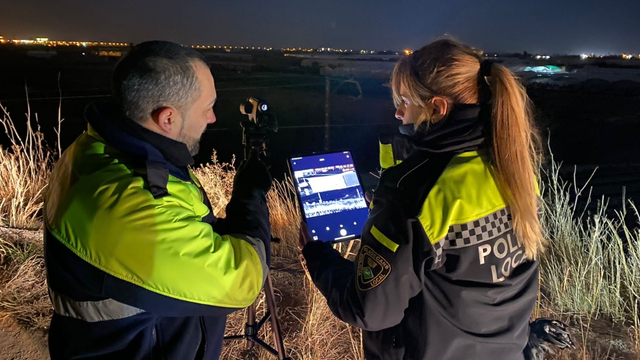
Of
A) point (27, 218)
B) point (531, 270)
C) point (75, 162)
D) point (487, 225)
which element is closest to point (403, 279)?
point (487, 225)

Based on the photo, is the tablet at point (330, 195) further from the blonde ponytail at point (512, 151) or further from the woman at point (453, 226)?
the blonde ponytail at point (512, 151)

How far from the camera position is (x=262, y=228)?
4.82 feet

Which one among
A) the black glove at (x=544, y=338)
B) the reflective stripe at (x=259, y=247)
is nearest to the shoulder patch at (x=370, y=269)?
the reflective stripe at (x=259, y=247)

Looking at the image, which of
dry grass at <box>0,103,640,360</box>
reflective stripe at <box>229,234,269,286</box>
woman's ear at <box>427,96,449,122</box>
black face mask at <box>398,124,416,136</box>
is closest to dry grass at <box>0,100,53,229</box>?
dry grass at <box>0,103,640,360</box>

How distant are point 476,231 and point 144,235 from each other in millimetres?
893

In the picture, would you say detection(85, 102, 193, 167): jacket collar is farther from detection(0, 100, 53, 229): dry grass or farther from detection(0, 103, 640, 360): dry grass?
detection(0, 100, 53, 229): dry grass

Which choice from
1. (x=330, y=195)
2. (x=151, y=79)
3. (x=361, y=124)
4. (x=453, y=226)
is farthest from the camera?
(x=361, y=124)

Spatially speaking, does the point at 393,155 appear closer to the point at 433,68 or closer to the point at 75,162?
the point at 433,68

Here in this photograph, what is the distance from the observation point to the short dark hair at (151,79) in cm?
132

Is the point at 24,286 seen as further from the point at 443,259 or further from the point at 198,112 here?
the point at 443,259

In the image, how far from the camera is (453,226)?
1.21m

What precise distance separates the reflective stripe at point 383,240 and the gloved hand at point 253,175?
0.56 m

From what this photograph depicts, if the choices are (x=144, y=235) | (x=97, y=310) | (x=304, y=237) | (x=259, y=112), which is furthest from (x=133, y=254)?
(x=259, y=112)

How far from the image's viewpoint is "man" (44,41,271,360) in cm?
112
